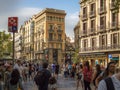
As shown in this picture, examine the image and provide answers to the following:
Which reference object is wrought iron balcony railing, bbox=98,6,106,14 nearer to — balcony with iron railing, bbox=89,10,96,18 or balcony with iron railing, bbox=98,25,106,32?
balcony with iron railing, bbox=89,10,96,18

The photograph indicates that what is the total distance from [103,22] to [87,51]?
6.77 m

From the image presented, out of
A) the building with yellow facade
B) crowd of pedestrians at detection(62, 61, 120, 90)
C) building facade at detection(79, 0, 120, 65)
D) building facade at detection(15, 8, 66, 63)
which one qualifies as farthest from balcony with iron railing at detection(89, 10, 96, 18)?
the building with yellow facade

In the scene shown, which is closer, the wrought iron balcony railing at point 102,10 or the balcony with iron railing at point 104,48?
the balcony with iron railing at point 104,48

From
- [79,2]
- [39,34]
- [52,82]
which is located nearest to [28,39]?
[39,34]

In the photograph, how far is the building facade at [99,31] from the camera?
4562cm

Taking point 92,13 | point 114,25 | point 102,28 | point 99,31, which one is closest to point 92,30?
point 92,13

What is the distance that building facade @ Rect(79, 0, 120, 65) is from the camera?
45.6 meters

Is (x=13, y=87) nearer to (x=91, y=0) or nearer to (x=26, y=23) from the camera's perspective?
(x=91, y=0)

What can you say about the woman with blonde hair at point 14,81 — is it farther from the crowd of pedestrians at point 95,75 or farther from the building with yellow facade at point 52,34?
the building with yellow facade at point 52,34

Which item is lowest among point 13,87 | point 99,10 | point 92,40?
point 13,87

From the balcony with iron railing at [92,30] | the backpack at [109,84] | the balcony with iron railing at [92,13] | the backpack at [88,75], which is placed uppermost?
the balcony with iron railing at [92,13]

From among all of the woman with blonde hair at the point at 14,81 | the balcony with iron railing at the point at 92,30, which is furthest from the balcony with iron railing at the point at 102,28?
the woman with blonde hair at the point at 14,81

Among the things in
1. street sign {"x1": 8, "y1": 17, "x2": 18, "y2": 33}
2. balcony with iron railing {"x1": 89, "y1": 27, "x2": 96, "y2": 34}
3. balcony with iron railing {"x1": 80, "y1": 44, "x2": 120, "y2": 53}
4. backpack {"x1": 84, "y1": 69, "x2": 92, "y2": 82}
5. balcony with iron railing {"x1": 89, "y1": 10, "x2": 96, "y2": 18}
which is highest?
balcony with iron railing {"x1": 89, "y1": 10, "x2": 96, "y2": 18}

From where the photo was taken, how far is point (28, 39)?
376 ft
